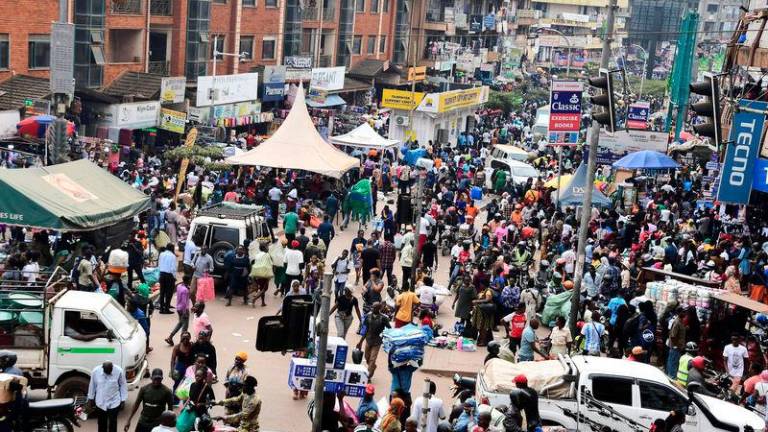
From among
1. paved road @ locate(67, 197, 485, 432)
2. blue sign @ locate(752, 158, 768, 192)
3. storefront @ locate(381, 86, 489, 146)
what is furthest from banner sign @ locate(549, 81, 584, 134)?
storefront @ locate(381, 86, 489, 146)

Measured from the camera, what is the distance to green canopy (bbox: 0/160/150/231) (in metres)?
20.2

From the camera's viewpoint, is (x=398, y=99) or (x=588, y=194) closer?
(x=588, y=194)

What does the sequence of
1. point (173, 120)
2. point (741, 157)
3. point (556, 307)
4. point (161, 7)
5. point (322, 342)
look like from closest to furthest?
point (322, 342), point (556, 307), point (741, 157), point (173, 120), point (161, 7)

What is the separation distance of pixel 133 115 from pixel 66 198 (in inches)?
731

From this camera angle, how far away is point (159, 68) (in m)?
46.6

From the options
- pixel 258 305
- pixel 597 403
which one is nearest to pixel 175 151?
pixel 258 305

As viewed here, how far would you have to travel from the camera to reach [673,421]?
14.1 meters

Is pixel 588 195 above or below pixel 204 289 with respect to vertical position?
above

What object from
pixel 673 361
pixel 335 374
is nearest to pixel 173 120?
pixel 673 361

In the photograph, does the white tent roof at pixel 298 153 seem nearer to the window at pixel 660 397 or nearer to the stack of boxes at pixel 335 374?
the window at pixel 660 397

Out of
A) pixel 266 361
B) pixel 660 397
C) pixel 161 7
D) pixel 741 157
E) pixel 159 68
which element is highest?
pixel 161 7

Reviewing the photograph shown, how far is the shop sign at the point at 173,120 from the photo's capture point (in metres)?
40.1

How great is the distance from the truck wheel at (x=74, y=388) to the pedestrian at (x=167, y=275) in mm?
5719

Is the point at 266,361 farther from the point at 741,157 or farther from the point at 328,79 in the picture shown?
the point at 328,79
